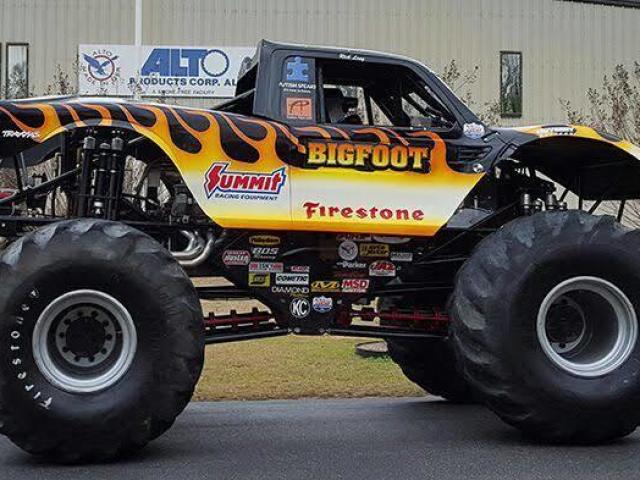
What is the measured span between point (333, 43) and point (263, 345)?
11845mm

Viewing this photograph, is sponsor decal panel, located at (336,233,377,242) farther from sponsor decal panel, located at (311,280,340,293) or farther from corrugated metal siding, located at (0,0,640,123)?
corrugated metal siding, located at (0,0,640,123)

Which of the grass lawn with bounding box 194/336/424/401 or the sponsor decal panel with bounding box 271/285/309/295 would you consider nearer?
the sponsor decal panel with bounding box 271/285/309/295

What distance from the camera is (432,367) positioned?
845cm

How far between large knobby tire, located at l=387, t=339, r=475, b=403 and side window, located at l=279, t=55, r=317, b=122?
2483mm

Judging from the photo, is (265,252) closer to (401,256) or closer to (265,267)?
(265,267)

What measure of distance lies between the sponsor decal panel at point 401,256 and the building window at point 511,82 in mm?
16561

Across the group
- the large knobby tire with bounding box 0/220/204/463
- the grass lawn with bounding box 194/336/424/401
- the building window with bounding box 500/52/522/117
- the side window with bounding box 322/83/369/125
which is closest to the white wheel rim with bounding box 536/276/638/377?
the side window with bounding box 322/83/369/125

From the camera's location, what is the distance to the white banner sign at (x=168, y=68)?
68.3ft

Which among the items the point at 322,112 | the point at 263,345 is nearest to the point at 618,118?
the point at 263,345

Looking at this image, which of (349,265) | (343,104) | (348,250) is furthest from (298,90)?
(349,265)

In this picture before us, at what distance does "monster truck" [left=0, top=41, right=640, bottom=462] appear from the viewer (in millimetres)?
5805

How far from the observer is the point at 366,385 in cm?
980

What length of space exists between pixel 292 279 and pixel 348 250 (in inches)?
19.3

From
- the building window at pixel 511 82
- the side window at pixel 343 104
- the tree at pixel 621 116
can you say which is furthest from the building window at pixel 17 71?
the side window at pixel 343 104
